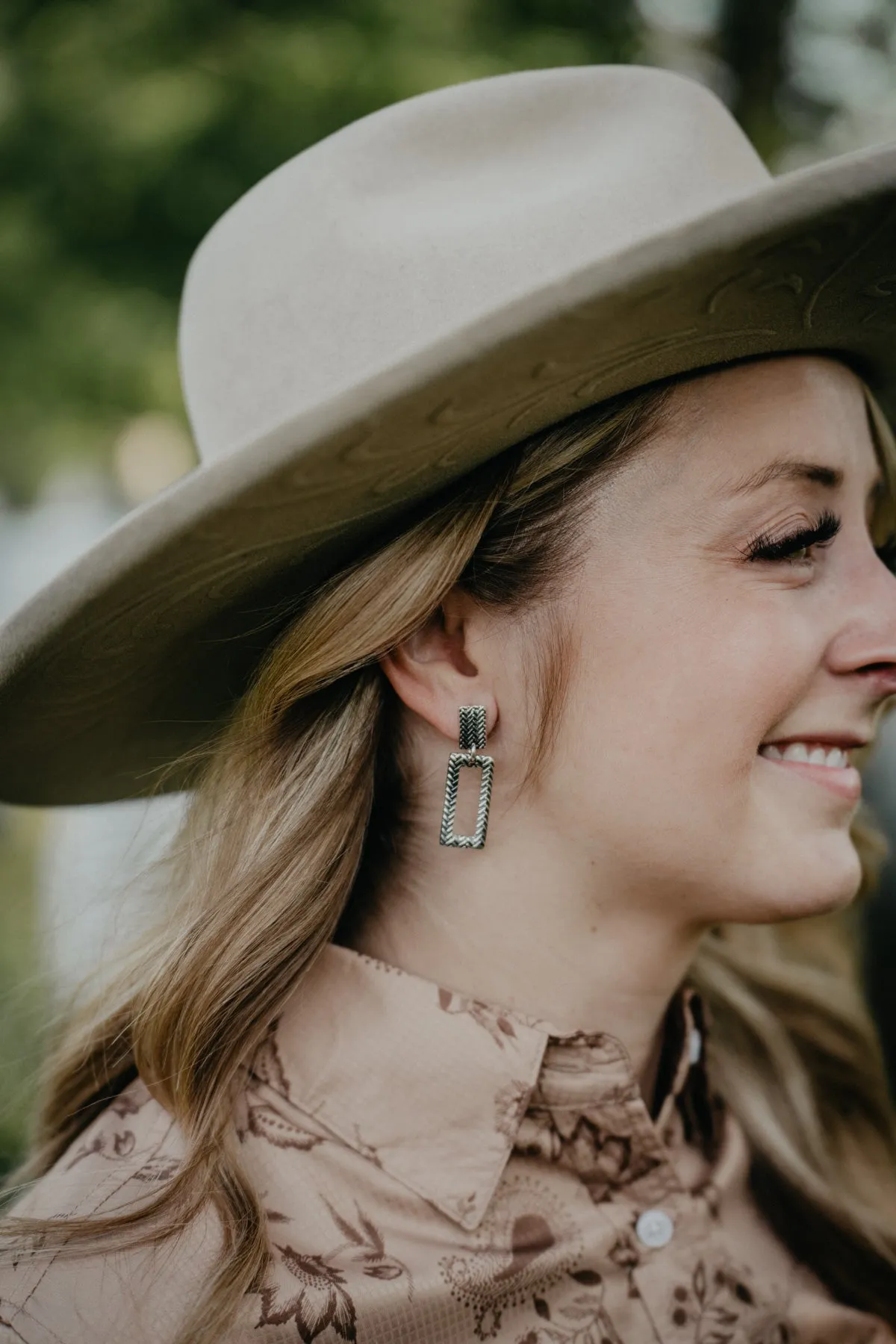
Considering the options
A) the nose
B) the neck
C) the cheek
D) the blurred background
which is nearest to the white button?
the neck

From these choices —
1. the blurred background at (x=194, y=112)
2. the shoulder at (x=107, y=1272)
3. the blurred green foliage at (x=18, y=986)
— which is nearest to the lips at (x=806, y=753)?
the shoulder at (x=107, y=1272)

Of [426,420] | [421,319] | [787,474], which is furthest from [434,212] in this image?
[787,474]

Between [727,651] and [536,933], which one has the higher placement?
[727,651]

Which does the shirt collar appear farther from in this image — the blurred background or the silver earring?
the blurred background

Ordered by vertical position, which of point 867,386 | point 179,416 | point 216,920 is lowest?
point 216,920

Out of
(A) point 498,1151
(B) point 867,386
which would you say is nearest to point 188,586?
(A) point 498,1151

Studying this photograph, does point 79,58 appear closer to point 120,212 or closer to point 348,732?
point 120,212

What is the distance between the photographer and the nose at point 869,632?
165 cm

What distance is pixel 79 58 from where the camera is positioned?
3123mm

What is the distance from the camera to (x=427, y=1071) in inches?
65.4

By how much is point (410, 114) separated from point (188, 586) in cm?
76

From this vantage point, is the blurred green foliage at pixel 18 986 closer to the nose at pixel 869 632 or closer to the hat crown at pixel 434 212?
the hat crown at pixel 434 212

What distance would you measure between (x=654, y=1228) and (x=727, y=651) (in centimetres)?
87

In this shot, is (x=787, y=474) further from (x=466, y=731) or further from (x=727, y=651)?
A: (x=466, y=731)
